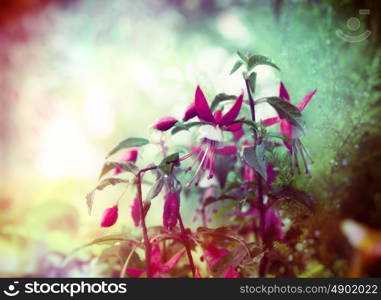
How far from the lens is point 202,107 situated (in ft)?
1.31

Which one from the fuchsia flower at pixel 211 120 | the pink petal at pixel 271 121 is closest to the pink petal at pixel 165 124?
the fuchsia flower at pixel 211 120

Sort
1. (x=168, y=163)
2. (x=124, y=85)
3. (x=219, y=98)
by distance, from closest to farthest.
Answer: (x=168, y=163)
(x=219, y=98)
(x=124, y=85)

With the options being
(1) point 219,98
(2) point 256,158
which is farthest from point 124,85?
(2) point 256,158

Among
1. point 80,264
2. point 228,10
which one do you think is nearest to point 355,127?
point 228,10

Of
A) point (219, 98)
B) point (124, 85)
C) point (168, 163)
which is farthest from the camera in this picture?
point (124, 85)

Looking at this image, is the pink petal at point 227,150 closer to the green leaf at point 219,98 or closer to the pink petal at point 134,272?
the green leaf at point 219,98

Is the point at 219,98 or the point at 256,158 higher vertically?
the point at 219,98

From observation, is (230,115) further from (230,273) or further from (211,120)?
(230,273)

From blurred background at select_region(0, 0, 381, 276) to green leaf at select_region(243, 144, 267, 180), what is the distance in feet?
0.63

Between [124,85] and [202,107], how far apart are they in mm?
336

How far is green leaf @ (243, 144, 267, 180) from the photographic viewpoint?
390 millimetres

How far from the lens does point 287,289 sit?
0.54m

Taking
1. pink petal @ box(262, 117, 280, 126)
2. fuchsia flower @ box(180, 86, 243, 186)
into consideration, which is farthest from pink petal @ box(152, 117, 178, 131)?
pink petal @ box(262, 117, 280, 126)

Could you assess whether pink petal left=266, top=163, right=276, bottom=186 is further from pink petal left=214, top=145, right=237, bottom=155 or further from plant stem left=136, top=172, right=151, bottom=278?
plant stem left=136, top=172, right=151, bottom=278
